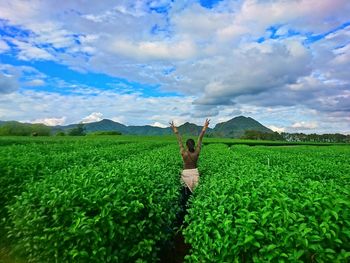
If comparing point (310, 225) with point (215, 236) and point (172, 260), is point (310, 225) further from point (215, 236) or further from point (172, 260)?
point (172, 260)

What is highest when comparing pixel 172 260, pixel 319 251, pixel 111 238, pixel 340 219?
pixel 340 219

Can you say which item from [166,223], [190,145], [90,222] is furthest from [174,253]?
[190,145]

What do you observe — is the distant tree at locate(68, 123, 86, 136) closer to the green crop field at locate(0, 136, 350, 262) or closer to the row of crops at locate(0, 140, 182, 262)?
the green crop field at locate(0, 136, 350, 262)

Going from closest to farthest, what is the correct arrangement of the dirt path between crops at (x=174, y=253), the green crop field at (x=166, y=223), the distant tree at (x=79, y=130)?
1. the green crop field at (x=166, y=223)
2. the dirt path between crops at (x=174, y=253)
3. the distant tree at (x=79, y=130)

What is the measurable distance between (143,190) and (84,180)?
4.16ft

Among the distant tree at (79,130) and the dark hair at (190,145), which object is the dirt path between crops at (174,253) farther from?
the distant tree at (79,130)

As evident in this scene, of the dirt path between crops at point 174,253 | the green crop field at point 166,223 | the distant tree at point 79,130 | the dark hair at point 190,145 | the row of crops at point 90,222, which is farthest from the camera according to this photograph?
the distant tree at point 79,130

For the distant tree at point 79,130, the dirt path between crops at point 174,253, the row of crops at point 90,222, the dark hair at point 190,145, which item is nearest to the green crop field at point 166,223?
the row of crops at point 90,222

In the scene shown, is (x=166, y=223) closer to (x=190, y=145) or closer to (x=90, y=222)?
(x=90, y=222)

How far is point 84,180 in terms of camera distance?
271 inches

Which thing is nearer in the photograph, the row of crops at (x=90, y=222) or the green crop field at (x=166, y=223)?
the green crop field at (x=166, y=223)

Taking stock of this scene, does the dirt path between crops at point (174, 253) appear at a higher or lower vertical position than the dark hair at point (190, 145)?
lower

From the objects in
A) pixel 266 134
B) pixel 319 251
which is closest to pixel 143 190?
pixel 319 251

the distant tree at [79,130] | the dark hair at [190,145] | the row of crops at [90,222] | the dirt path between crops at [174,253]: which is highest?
the distant tree at [79,130]
